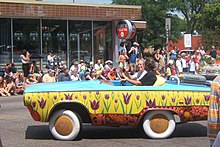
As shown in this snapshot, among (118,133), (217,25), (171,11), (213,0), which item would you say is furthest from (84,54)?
(213,0)

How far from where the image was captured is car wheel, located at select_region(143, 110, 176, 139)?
26.1 ft

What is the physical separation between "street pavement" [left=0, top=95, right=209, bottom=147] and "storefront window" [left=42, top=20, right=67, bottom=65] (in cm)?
1341

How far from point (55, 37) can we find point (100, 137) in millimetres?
15758

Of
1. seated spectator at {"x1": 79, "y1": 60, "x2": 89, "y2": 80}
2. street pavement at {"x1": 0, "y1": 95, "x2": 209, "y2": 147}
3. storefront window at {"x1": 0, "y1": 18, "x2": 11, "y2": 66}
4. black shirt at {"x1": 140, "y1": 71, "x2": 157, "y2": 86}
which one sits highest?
storefront window at {"x1": 0, "y1": 18, "x2": 11, "y2": 66}

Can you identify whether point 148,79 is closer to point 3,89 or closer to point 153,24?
point 3,89

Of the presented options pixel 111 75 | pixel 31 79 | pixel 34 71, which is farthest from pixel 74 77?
pixel 34 71

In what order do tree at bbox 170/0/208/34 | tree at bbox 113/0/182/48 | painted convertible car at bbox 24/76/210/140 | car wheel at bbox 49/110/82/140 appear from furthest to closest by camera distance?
tree at bbox 170/0/208/34
tree at bbox 113/0/182/48
car wheel at bbox 49/110/82/140
painted convertible car at bbox 24/76/210/140

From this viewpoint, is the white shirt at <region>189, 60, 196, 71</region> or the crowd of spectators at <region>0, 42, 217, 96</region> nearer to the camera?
the crowd of spectators at <region>0, 42, 217, 96</region>

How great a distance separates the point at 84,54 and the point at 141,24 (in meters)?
4.48

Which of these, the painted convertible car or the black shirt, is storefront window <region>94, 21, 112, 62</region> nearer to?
the black shirt

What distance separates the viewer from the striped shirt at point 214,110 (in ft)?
13.8

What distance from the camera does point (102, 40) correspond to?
2555cm

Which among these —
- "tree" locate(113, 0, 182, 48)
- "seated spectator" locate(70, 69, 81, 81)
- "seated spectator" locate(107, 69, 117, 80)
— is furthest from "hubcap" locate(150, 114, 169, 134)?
"tree" locate(113, 0, 182, 48)

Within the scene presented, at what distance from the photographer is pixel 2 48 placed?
71.7 ft
